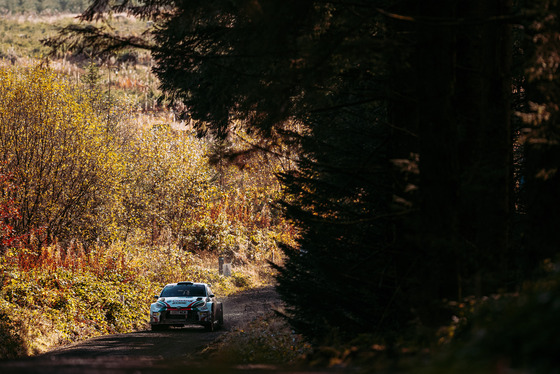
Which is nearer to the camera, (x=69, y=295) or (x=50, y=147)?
(x=69, y=295)

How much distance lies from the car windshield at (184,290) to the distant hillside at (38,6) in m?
152

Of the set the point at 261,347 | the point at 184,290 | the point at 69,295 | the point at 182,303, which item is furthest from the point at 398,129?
the point at 69,295

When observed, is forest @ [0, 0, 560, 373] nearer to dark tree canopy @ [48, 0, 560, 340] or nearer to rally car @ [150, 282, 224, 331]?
dark tree canopy @ [48, 0, 560, 340]

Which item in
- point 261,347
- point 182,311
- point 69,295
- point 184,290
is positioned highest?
point 184,290

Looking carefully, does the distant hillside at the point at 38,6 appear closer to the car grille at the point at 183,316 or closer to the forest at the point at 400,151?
the car grille at the point at 183,316

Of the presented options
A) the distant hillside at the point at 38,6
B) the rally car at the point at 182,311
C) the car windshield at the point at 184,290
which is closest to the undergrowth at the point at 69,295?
the rally car at the point at 182,311

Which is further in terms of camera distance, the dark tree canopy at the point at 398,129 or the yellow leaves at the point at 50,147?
the yellow leaves at the point at 50,147

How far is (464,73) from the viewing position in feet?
30.3

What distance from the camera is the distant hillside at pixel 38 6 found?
156500 millimetres

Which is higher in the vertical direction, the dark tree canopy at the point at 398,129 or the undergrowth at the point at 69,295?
the dark tree canopy at the point at 398,129

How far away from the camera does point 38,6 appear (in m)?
161

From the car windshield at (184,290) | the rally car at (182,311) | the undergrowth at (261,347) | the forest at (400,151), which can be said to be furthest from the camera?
the car windshield at (184,290)

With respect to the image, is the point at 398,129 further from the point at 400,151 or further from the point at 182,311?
the point at 182,311

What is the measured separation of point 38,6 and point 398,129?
566 ft
